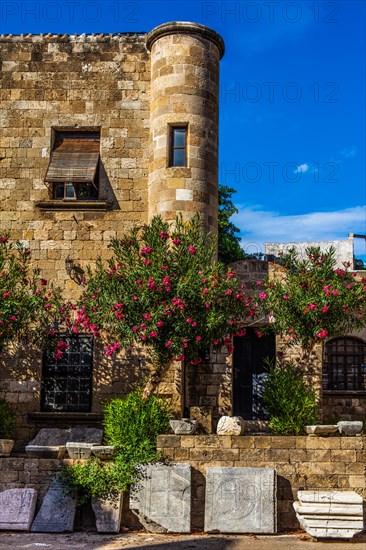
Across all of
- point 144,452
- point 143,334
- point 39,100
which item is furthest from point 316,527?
point 39,100

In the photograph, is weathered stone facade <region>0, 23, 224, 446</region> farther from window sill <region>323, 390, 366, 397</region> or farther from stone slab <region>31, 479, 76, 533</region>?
window sill <region>323, 390, 366, 397</region>

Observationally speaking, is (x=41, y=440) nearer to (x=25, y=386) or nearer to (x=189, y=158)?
(x=25, y=386)

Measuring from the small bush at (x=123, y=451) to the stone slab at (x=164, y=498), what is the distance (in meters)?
0.19

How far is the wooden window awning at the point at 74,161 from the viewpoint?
13594 mm

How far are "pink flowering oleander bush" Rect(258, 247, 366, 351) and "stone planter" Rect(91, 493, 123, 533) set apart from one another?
4119mm

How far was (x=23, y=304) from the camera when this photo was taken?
1153 centimetres

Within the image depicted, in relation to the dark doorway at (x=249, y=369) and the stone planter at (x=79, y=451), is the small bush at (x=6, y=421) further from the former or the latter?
the dark doorway at (x=249, y=369)

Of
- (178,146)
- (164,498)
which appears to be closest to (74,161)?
(178,146)

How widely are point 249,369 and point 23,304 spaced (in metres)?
5.50

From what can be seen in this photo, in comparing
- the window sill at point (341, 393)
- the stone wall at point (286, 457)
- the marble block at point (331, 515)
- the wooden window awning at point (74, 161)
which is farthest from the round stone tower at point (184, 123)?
the window sill at point (341, 393)

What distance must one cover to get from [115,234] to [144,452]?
4.76m

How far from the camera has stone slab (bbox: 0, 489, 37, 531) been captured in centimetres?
973

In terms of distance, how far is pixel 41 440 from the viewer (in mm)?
12500

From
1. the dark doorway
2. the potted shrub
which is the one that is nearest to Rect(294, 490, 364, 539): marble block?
the potted shrub
